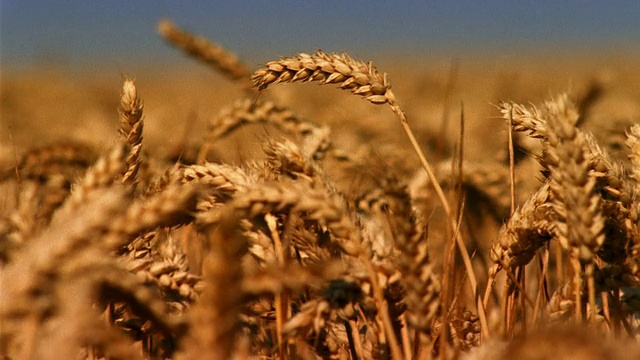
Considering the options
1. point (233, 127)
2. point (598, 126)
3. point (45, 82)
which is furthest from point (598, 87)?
point (45, 82)

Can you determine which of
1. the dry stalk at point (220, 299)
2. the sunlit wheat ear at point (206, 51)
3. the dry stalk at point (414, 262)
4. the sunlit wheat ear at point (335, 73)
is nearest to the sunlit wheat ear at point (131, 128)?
the sunlit wheat ear at point (335, 73)

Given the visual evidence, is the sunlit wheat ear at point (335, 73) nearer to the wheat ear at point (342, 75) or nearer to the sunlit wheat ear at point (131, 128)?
the wheat ear at point (342, 75)

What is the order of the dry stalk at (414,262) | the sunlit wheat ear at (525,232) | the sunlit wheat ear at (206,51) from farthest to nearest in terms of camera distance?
the sunlit wheat ear at (206,51) → the sunlit wheat ear at (525,232) → the dry stalk at (414,262)

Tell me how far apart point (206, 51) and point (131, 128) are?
161 cm

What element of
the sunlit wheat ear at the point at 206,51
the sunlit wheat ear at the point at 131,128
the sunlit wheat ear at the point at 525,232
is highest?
the sunlit wheat ear at the point at 206,51

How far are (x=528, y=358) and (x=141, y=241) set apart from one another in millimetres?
847

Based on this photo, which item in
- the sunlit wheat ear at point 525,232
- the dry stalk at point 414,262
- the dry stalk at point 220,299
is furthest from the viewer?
the sunlit wheat ear at point 525,232

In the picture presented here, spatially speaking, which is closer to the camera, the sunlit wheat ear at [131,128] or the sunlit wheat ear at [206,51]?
the sunlit wheat ear at [131,128]

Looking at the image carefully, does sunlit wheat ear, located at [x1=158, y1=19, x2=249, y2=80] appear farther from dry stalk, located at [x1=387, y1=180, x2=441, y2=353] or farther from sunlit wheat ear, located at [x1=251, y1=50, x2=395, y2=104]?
dry stalk, located at [x1=387, y1=180, x2=441, y2=353]

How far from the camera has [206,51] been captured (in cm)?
312

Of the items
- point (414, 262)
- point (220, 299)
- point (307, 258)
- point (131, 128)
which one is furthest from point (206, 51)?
point (220, 299)

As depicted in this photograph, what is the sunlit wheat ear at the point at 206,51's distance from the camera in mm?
3066

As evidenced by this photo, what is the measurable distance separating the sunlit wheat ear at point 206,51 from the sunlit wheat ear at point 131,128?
149cm

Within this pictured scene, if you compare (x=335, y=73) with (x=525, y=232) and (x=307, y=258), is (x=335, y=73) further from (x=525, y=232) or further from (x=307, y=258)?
(x=525, y=232)
